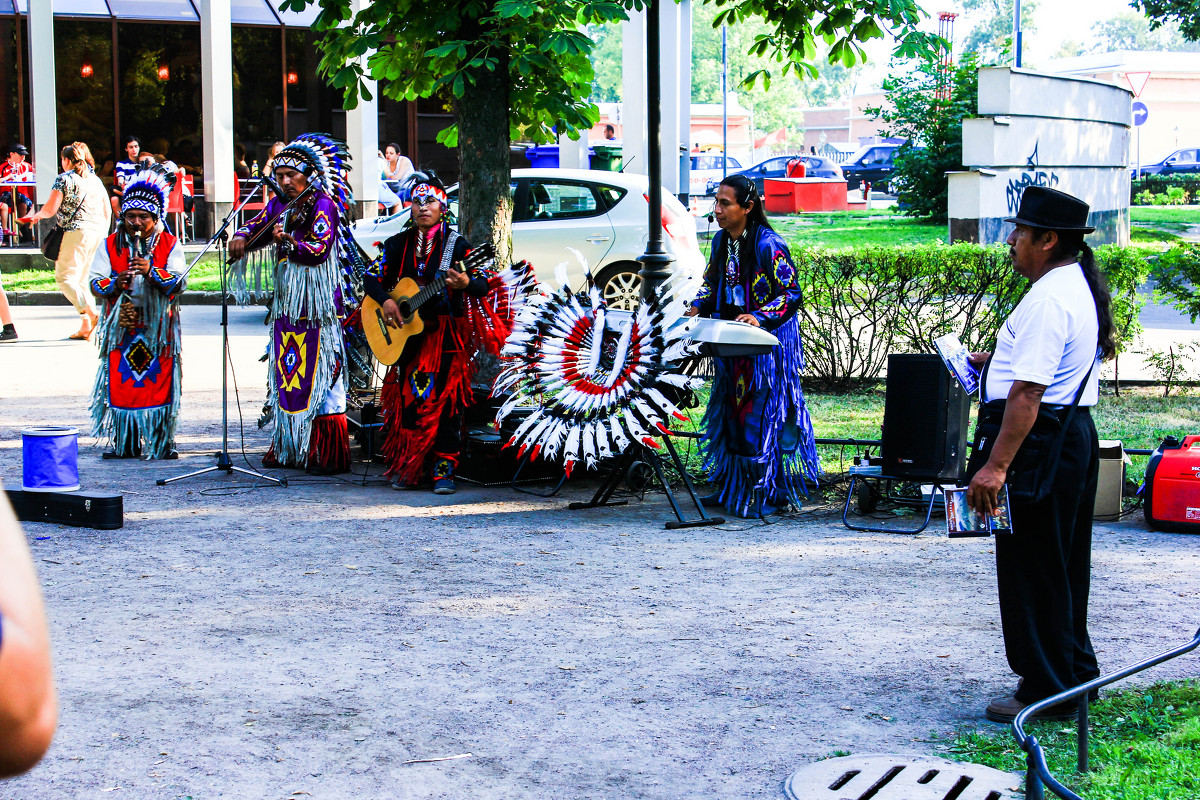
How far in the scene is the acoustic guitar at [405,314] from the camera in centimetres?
752

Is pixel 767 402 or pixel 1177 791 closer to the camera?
pixel 1177 791

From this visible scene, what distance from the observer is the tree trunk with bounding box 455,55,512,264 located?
8.58 meters

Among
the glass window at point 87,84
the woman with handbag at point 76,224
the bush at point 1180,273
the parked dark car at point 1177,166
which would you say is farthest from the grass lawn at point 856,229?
the parked dark car at point 1177,166

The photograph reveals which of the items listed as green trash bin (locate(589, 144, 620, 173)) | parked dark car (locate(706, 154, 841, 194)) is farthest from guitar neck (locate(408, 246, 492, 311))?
parked dark car (locate(706, 154, 841, 194))

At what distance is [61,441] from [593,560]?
2.89 meters

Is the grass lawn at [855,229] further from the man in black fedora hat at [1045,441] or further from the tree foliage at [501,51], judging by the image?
the man in black fedora hat at [1045,441]

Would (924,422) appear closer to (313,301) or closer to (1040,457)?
(1040,457)

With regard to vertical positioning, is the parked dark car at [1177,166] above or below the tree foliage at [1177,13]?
below

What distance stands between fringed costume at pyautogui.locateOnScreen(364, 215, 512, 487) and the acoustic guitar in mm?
49

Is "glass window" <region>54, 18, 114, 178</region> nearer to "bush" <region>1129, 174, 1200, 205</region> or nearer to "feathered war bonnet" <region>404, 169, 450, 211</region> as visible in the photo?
"feathered war bonnet" <region>404, 169, 450, 211</region>

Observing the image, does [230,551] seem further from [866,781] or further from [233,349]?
[233,349]

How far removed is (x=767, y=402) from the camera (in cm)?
695

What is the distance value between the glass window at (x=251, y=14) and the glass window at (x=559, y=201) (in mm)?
13005

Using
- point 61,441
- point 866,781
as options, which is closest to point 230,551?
point 61,441
